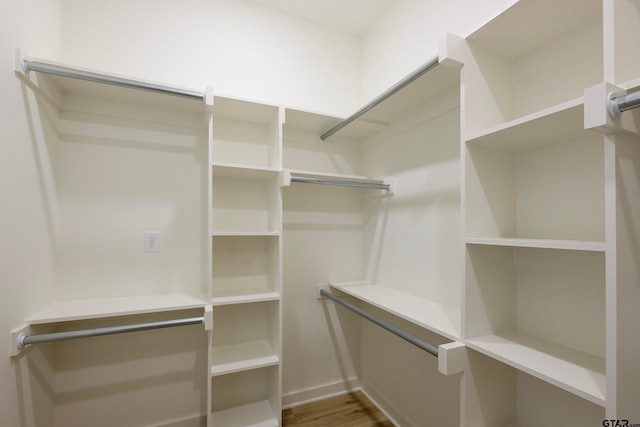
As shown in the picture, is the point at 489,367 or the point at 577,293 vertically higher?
the point at 577,293

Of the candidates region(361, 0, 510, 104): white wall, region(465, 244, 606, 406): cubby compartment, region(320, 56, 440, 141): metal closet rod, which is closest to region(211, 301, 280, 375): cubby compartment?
region(465, 244, 606, 406): cubby compartment

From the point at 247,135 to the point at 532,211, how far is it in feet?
5.75

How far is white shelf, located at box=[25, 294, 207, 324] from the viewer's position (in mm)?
1352

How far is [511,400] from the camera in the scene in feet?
3.82

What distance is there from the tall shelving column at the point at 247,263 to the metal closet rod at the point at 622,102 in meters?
1.47

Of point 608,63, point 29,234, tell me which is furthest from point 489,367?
point 29,234

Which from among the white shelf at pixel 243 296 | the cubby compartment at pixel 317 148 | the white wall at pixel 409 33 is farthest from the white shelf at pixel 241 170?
the white wall at pixel 409 33

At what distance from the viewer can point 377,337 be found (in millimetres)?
2135

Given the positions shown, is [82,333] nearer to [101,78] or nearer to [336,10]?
[101,78]

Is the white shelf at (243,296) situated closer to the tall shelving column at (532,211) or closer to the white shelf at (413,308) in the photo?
the white shelf at (413,308)

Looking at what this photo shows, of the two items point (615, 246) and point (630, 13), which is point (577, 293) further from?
point (630, 13)

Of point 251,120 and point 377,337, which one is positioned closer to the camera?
point 251,120

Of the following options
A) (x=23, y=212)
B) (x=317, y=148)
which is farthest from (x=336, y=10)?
(x=23, y=212)

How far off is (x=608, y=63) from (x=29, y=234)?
7.46ft
